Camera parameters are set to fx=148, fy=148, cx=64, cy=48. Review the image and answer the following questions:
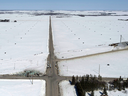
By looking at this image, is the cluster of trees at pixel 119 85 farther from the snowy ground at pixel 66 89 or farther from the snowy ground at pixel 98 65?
the snowy ground at pixel 66 89

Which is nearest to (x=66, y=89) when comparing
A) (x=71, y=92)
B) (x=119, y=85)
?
(x=71, y=92)

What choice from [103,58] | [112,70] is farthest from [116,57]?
[112,70]

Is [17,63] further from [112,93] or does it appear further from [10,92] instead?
[112,93]

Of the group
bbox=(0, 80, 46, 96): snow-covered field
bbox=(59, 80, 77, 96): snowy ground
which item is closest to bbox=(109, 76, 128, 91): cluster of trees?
bbox=(59, 80, 77, 96): snowy ground

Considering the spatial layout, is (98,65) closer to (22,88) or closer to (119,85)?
(119,85)

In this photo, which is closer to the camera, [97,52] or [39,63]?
[39,63]

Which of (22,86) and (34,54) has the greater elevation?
(34,54)
